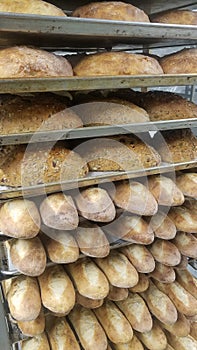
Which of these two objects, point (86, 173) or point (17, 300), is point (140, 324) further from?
point (86, 173)

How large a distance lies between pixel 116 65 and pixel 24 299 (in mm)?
669

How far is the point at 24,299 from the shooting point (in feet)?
2.75

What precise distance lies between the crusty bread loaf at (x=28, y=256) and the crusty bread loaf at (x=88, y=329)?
0.30 meters

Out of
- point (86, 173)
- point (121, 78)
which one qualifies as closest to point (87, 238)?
point (86, 173)

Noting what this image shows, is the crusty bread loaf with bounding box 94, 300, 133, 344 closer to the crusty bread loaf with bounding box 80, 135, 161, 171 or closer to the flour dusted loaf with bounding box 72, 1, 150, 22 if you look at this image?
the crusty bread loaf with bounding box 80, 135, 161, 171

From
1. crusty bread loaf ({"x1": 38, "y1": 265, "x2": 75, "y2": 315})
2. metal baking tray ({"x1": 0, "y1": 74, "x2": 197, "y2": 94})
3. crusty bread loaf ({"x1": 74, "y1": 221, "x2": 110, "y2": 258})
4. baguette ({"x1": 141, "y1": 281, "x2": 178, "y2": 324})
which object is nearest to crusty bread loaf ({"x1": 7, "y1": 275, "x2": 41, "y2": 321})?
crusty bread loaf ({"x1": 38, "y1": 265, "x2": 75, "y2": 315})

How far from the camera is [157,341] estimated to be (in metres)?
1.05

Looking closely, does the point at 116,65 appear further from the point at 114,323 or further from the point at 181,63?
the point at 114,323

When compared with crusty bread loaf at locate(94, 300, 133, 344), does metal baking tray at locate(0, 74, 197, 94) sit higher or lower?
higher

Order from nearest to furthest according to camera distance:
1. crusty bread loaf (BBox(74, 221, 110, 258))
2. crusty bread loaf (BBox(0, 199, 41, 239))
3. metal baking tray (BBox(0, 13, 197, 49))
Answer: metal baking tray (BBox(0, 13, 197, 49))
crusty bread loaf (BBox(0, 199, 41, 239))
crusty bread loaf (BBox(74, 221, 110, 258))

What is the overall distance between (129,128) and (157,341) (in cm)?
73

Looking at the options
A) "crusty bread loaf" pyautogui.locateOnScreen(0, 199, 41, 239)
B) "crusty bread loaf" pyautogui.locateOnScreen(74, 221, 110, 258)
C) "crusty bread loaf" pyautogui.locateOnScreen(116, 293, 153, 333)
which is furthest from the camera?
"crusty bread loaf" pyautogui.locateOnScreen(116, 293, 153, 333)

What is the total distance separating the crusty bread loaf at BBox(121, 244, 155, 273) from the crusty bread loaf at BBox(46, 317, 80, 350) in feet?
0.98

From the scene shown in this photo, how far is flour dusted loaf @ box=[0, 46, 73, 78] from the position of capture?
2.30ft
